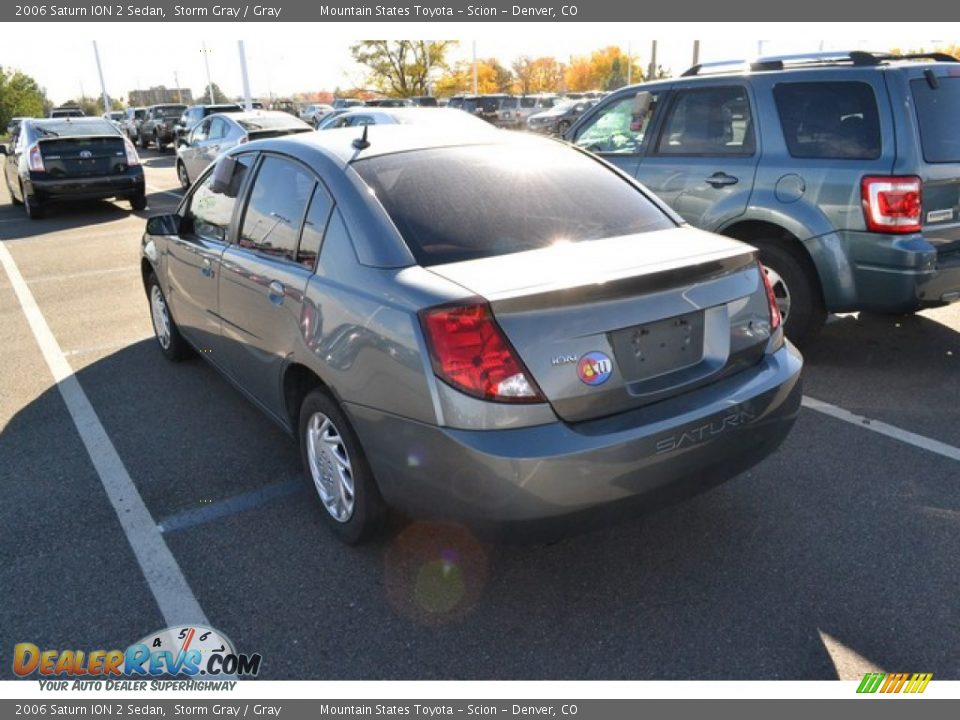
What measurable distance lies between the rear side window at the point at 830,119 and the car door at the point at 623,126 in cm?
109

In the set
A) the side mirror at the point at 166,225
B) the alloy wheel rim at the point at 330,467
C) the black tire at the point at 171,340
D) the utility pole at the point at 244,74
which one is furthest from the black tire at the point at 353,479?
the utility pole at the point at 244,74

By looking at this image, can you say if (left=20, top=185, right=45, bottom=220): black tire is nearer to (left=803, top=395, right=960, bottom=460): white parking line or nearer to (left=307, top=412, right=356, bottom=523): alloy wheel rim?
(left=307, top=412, right=356, bottom=523): alloy wheel rim

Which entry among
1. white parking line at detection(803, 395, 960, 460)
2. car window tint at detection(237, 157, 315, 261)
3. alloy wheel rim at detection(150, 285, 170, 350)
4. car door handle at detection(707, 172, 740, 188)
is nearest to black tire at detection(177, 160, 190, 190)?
alloy wheel rim at detection(150, 285, 170, 350)

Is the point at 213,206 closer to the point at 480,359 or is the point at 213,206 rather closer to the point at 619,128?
the point at 480,359

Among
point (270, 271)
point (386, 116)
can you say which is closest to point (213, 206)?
point (270, 271)

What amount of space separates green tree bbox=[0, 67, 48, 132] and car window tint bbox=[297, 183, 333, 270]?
63.0 m

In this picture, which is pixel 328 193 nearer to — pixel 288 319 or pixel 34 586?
pixel 288 319

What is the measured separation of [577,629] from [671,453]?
0.71 m

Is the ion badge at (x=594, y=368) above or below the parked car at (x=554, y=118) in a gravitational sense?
above

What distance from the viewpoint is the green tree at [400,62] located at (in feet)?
204

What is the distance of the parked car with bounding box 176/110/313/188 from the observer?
13078 millimetres

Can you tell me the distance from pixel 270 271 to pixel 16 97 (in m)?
64.6

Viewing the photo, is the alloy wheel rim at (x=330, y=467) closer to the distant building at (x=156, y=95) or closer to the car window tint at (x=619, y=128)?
the car window tint at (x=619, y=128)

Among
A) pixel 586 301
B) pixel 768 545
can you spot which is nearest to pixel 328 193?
pixel 586 301
